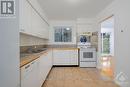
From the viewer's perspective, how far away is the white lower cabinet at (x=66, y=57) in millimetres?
6344

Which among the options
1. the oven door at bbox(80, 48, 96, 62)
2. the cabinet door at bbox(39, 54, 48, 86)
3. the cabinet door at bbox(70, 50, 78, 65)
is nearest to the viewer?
the cabinet door at bbox(39, 54, 48, 86)

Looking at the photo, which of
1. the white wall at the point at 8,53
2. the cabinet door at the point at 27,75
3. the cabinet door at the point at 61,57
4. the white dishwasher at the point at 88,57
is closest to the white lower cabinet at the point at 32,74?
the cabinet door at the point at 27,75

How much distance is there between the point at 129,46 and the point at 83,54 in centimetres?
332

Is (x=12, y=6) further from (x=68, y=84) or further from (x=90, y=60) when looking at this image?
(x=90, y=60)

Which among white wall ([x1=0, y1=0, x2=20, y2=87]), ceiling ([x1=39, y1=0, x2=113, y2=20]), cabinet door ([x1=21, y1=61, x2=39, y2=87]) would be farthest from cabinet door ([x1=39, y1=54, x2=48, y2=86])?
white wall ([x1=0, y1=0, x2=20, y2=87])

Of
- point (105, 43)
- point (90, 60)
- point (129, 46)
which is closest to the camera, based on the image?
point (129, 46)

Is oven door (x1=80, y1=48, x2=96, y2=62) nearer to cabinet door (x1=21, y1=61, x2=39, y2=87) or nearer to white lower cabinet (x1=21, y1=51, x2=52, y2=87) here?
white lower cabinet (x1=21, y1=51, x2=52, y2=87)

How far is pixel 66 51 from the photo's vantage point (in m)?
6.34

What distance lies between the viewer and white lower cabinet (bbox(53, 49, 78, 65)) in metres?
6.34

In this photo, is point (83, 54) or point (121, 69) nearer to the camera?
point (121, 69)

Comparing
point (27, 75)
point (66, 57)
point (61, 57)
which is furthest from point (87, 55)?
point (27, 75)

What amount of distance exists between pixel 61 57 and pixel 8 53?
17.0ft

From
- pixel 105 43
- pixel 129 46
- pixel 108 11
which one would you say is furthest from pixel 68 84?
pixel 105 43

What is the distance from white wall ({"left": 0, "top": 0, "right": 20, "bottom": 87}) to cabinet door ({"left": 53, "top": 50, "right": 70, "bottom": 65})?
16.7 feet
